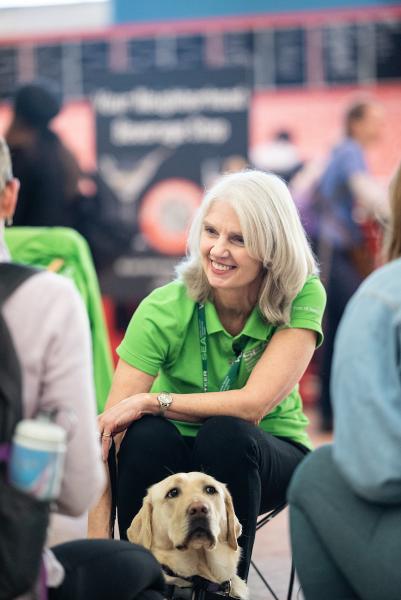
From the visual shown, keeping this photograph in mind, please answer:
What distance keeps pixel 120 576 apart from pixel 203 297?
3.69 feet

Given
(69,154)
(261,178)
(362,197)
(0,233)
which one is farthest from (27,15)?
(0,233)

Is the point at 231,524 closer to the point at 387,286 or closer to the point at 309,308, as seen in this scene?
the point at 309,308

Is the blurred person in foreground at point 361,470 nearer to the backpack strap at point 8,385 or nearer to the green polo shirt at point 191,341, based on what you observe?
the backpack strap at point 8,385

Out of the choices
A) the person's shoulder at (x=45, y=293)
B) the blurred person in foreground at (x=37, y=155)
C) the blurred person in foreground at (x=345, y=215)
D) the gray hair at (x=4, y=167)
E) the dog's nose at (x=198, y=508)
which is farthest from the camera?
the blurred person in foreground at (x=345, y=215)

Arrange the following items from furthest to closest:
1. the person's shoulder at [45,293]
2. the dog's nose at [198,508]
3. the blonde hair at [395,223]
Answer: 1. the dog's nose at [198,508]
2. the blonde hair at [395,223]
3. the person's shoulder at [45,293]

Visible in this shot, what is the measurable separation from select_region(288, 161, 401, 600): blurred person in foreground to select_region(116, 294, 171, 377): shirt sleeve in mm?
840

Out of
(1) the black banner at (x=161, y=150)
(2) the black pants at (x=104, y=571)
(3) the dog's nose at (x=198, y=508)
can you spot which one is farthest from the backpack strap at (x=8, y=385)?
(1) the black banner at (x=161, y=150)

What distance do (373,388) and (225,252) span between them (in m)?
1.04

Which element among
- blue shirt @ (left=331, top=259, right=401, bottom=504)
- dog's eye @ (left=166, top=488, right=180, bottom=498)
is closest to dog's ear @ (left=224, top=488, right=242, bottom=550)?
dog's eye @ (left=166, top=488, right=180, bottom=498)

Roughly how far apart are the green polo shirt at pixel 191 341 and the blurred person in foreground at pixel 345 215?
3589 millimetres

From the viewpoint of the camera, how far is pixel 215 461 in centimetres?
258

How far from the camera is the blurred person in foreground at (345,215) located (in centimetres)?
638

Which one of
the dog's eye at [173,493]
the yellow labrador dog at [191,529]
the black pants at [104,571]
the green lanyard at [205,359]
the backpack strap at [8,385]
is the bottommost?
the yellow labrador dog at [191,529]

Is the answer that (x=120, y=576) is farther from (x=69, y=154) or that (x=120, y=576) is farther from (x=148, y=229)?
(x=148, y=229)
